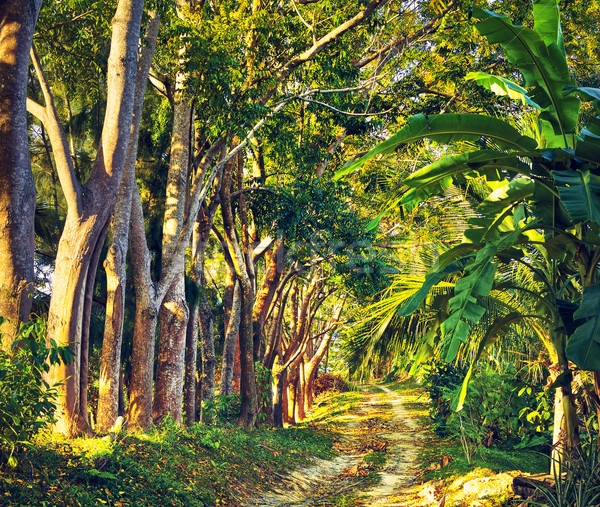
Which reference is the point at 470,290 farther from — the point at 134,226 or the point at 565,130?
the point at 134,226

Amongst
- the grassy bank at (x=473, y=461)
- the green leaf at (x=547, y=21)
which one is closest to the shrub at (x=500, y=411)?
the grassy bank at (x=473, y=461)

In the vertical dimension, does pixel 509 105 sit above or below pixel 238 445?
above

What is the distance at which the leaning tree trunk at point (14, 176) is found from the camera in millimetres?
5816

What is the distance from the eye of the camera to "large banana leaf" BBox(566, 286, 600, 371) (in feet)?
15.4

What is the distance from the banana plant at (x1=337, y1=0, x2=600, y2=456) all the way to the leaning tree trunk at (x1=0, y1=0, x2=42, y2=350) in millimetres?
3711

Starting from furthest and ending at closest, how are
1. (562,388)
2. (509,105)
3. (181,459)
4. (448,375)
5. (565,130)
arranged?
(448,375) → (509,105) → (181,459) → (562,388) → (565,130)

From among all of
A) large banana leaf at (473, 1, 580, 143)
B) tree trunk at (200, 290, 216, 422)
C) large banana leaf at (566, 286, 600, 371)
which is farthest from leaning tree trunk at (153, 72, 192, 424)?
large banana leaf at (566, 286, 600, 371)

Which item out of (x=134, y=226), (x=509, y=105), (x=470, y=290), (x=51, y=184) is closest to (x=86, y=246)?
(x=134, y=226)

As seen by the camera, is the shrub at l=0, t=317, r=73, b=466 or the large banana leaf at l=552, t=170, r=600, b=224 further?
the large banana leaf at l=552, t=170, r=600, b=224

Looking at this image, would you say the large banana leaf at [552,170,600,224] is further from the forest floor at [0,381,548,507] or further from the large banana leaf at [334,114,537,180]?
the forest floor at [0,381,548,507]

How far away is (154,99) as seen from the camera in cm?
1347

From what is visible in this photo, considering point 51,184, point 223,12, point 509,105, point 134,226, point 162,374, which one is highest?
point 223,12

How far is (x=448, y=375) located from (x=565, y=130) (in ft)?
35.8

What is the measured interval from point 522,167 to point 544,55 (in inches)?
46.7
